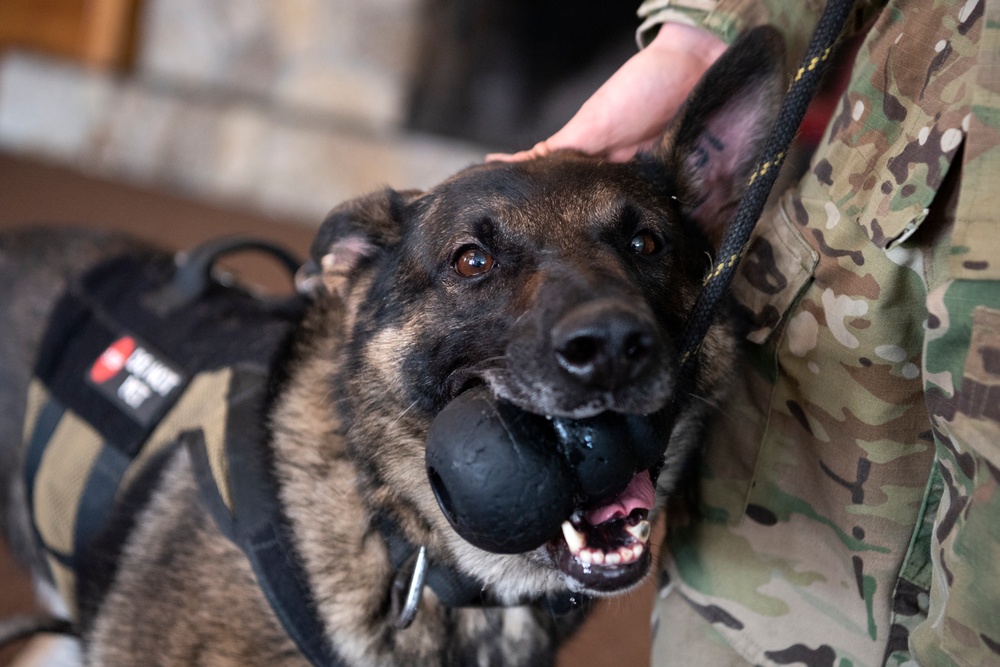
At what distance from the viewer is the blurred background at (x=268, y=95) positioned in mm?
5090

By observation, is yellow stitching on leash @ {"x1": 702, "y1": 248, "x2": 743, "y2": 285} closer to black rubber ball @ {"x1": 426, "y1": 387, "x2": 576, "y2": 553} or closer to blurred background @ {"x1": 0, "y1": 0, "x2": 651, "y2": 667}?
black rubber ball @ {"x1": 426, "y1": 387, "x2": 576, "y2": 553}

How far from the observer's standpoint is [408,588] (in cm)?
143

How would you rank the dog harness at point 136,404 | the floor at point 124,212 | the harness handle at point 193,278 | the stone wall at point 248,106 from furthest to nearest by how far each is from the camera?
the stone wall at point 248,106, the floor at point 124,212, the harness handle at point 193,278, the dog harness at point 136,404

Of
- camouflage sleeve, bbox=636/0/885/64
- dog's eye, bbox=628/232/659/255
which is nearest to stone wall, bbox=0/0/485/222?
camouflage sleeve, bbox=636/0/885/64

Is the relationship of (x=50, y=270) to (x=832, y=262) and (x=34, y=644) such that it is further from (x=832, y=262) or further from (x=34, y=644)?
(x=832, y=262)

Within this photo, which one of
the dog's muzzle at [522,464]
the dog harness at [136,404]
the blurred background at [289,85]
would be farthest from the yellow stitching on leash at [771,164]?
the blurred background at [289,85]

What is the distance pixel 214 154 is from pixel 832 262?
16.4ft

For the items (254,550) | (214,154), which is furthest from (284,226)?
(254,550)

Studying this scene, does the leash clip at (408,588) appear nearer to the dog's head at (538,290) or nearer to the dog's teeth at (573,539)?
the dog's head at (538,290)

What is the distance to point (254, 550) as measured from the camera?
145 centimetres

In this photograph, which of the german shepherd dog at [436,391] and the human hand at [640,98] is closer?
the german shepherd dog at [436,391]

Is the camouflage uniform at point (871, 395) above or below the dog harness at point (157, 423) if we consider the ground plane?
above

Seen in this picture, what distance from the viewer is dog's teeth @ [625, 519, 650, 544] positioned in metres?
1.26

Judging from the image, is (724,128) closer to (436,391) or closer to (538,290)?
(538,290)
